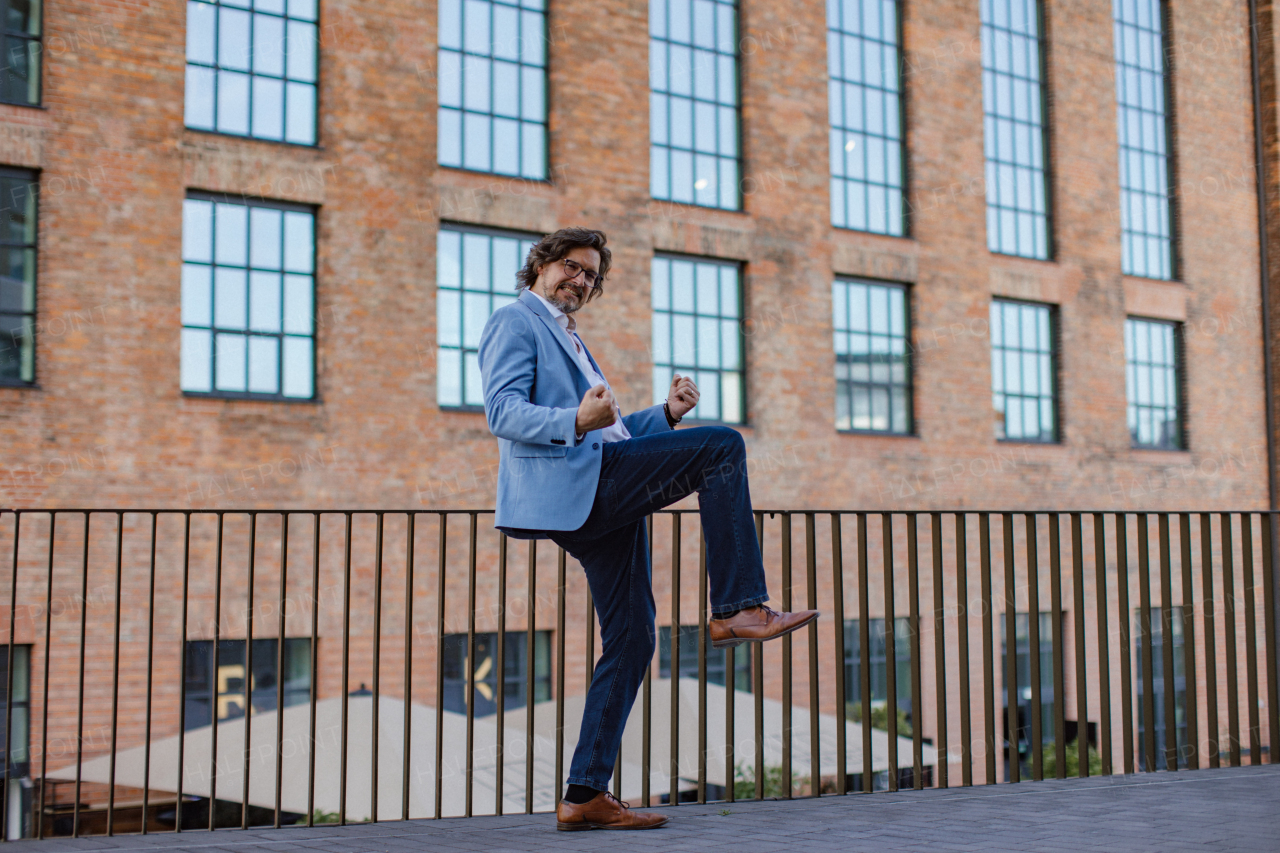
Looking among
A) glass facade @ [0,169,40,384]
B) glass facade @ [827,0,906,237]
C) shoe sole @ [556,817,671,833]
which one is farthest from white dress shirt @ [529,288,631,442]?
glass facade @ [827,0,906,237]

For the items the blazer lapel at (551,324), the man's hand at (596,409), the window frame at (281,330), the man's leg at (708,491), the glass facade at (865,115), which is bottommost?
the man's leg at (708,491)

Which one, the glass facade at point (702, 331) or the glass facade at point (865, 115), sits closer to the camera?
the glass facade at point (702, 331)

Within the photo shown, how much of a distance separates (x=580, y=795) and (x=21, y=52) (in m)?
10.8

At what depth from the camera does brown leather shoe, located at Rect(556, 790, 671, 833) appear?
363 cm

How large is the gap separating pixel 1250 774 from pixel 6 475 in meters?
10.5

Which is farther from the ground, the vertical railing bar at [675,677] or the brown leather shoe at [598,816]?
the vertical railing bar at [675,677]

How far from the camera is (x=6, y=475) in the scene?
11.0 m

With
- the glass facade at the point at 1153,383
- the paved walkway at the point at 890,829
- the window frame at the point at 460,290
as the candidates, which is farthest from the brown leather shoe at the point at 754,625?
the glass facade at the point at 1153,383

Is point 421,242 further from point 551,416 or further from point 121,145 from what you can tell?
point 551,416

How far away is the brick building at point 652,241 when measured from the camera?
38.4 feet

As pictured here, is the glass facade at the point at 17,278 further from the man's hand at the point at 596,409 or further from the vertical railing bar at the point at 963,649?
the man's hand at the point at 596,409

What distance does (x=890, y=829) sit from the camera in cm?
360

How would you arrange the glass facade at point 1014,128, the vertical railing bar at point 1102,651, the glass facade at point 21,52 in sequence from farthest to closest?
the glass facade at point 1014,128, the glass facade at point 21,52, the vertical railing bar at point 1102,651

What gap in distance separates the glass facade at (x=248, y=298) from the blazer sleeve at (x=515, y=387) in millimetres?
9489
